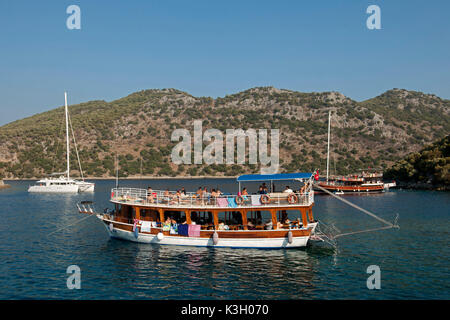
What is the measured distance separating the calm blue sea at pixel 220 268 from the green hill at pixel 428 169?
62.6m

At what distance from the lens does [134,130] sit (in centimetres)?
18438

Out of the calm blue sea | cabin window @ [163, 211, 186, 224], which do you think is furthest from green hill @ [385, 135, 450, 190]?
cabin window @ [163, 211, 186, 224]

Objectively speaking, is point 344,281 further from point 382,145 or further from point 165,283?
point 382,145

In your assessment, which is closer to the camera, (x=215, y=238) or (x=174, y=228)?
(x=215, y=238)

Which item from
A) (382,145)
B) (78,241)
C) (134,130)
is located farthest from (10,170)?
(382,145)

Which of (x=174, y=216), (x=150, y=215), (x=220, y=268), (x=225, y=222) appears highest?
(x=150, y=215)

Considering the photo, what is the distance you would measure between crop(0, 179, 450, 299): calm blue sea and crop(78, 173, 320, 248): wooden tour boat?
92cm

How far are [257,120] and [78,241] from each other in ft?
544

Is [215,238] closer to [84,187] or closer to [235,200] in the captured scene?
[235,200]

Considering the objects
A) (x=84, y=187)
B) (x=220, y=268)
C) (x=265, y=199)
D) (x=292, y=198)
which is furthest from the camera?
(x=84, y=187)

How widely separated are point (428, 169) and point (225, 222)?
88.6 m

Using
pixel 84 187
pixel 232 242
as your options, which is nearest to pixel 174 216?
pixel 232 242

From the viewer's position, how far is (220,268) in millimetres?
25781

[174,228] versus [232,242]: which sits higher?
[174,228]
